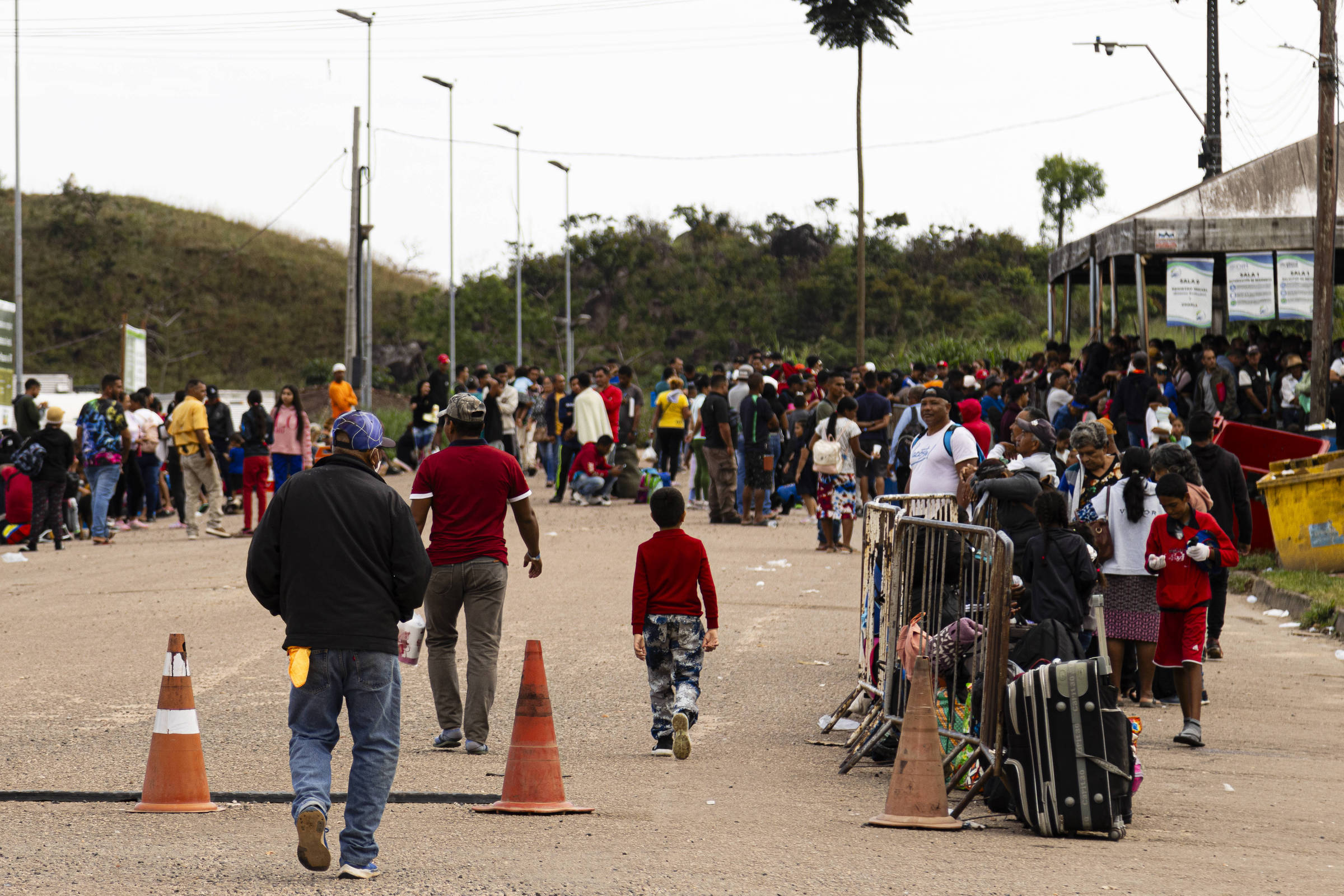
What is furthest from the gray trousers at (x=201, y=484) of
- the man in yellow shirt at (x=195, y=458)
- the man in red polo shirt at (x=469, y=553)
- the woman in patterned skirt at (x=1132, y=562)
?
the woman in patterned skirt at (x=1132, y=562)

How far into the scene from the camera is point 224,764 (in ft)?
23.4

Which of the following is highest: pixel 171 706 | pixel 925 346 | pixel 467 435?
pixel 925 346

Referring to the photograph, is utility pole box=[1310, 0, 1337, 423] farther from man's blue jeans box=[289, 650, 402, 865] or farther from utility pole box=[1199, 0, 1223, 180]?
man's blue jeans box=[289, 650, 402, 865]

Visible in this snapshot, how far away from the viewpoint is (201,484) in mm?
18125

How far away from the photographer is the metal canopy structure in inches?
808

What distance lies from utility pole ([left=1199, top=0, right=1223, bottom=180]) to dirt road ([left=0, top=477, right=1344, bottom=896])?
1761cm

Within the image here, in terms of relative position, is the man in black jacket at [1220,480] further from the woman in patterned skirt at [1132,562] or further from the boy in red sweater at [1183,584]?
the boy in red sweater at [1183,584]

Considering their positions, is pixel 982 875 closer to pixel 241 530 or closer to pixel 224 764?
pixel 224 764

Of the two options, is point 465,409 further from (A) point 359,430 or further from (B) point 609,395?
(B) point 609,395

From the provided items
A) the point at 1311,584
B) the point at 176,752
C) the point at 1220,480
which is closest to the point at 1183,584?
the point at 1220,480

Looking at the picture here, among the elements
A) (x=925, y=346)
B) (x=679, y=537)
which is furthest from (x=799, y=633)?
(x=925, y=346)

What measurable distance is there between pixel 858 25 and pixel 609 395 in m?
23.0

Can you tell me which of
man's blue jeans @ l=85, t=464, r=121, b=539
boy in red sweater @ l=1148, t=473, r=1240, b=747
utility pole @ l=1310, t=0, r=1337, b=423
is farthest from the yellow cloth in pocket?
utility pole @ l=1310, t=0, r=1337, b=423

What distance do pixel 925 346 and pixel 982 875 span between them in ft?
135
